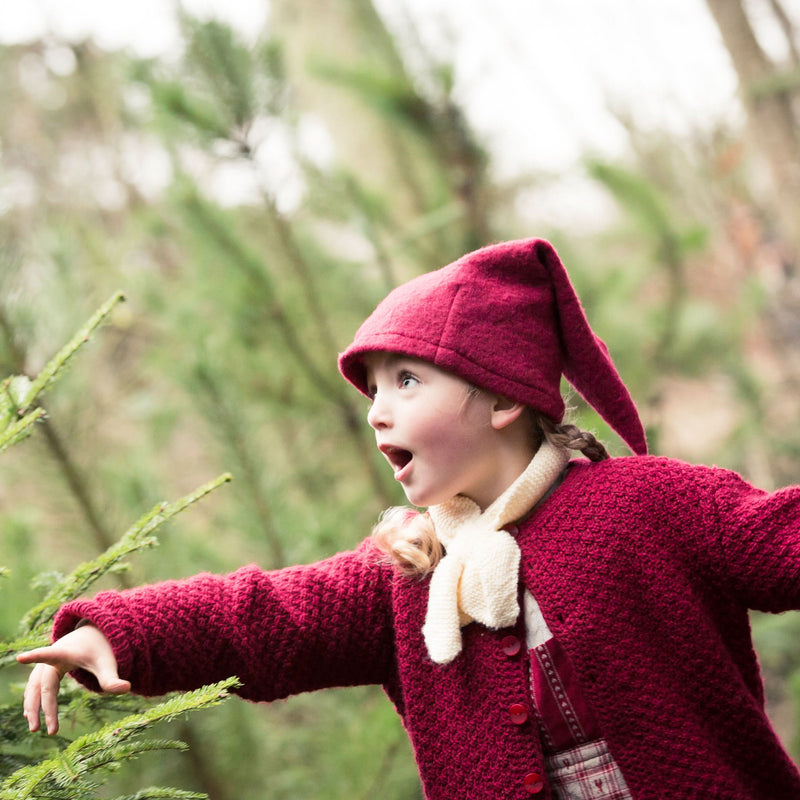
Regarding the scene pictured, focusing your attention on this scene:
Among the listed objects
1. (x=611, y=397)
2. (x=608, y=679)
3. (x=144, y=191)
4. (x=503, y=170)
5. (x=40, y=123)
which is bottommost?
(x=608, y=679)

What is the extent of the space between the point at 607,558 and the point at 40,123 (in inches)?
213

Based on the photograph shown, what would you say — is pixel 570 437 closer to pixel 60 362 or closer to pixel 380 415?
pixel 380 415

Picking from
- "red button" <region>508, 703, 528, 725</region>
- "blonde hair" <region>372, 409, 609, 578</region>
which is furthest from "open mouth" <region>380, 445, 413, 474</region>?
"red button" <region>508, 703, 528, 725</region>

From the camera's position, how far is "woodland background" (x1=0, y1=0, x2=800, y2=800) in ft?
5.84

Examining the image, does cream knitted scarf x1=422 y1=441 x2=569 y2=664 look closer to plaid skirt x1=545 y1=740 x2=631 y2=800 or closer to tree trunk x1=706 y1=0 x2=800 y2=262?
plaid skirt x1=545 y1=740 x2=631 y2=800

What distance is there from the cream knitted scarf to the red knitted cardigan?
3 centimetres

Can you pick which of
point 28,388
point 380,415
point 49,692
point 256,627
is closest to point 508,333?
point 380,415

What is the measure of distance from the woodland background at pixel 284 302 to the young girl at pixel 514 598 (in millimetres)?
380

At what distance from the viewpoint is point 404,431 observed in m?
1.24

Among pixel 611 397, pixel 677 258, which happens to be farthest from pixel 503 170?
pixel 611 397

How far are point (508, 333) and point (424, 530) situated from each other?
0.34 metres

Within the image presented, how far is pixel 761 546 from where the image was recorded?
113cm

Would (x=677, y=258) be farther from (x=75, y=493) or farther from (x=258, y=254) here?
(x=75, y=493)

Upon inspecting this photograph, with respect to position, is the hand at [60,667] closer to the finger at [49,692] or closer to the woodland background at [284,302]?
the finger at [49,692]
